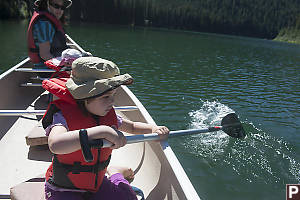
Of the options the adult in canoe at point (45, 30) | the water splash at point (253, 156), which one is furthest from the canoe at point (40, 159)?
the water splash at point (253, 156)

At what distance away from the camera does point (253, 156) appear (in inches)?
238

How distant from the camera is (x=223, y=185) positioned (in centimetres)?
508

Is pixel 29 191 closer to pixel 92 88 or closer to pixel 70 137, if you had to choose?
pixel 70 137

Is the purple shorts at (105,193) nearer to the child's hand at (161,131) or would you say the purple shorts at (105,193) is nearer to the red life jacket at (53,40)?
the child's hand at (161,131)

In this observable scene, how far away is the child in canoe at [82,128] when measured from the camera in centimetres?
181

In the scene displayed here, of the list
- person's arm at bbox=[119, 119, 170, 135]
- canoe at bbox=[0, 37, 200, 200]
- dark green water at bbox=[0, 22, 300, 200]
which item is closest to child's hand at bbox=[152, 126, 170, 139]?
person's arm at bbox=[119, 119, 170, 135]

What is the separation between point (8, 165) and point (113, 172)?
1.65 m

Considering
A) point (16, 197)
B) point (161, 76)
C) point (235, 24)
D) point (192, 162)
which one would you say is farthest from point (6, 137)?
point (235, 24)

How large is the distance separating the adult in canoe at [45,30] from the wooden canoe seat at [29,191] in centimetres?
326

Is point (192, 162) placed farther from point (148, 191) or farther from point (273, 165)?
point (148, 191)

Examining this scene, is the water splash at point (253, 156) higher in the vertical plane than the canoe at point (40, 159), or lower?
lower

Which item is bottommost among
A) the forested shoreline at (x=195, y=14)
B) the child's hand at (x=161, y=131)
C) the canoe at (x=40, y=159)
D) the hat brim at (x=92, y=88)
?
the canoe at (x=40, y=159)

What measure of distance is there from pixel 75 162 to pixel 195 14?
104 meters

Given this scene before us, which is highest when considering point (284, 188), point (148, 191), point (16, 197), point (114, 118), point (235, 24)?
point (235, 24)
